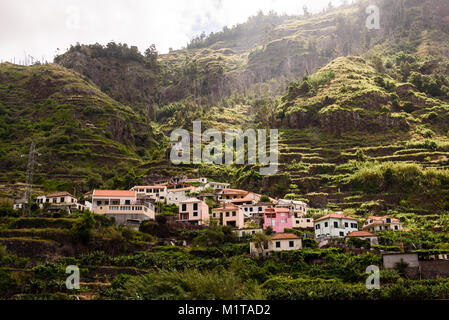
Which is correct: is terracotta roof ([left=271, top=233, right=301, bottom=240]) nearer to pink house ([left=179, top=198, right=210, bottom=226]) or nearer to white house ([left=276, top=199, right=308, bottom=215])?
white house ([left=276, top=199, right=308, bottom=215])

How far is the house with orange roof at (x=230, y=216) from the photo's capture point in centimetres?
6419

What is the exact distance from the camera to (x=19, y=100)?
417 ft

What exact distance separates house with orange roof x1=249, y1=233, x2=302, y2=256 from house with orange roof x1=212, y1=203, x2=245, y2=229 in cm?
814

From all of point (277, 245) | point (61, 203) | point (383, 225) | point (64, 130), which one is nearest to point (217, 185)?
point (61, 203)

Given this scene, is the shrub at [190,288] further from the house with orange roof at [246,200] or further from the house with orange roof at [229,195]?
the house with orange roof at [229,195]

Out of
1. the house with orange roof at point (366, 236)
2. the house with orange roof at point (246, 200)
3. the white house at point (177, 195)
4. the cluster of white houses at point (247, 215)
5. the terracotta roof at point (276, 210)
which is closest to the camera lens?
the house with orange roof at point (366, 236)

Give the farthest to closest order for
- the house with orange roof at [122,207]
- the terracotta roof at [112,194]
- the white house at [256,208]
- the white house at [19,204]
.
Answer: the white house at [256,208] → the terracotta roof at [112,194] → the white house at [19,204] → the house with orange roof at [122,207]

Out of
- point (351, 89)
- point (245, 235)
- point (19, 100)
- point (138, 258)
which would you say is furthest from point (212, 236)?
point (19, 100)

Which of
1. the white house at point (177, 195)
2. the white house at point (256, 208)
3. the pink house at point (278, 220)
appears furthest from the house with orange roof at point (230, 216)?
the white house at point (177, 195)

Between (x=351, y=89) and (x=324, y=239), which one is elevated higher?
(x=351, y=89)

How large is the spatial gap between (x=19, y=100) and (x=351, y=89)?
7839cm

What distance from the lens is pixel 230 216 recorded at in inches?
2564

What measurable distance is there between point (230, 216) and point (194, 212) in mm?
4677
